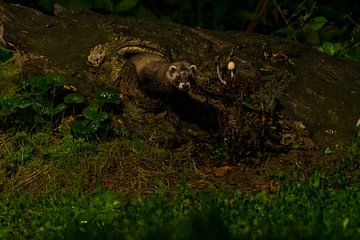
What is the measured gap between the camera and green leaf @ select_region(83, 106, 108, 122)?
7978mm

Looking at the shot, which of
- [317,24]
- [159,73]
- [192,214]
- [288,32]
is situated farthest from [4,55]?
[317,24]

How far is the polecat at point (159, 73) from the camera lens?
26.5 ft

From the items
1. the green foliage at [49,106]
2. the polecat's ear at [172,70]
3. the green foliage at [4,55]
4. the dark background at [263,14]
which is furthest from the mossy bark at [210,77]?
the dark background at [263,14]

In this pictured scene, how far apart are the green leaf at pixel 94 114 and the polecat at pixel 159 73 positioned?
1.68 ft

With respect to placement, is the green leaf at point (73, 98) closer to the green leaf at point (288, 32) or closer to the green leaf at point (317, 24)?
the green leaf at point (288, 32)

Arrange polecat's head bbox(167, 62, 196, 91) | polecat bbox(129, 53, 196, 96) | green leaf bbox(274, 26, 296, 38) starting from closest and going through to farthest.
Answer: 1. polecat's head bbox(167, 62, 196, 91)
2. polecat bbox(129, 53, 196, 96)
3. green leaf bbox(274, 26, 296, 38)

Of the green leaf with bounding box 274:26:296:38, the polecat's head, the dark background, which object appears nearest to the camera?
the polecat's head

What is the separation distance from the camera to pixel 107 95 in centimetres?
805

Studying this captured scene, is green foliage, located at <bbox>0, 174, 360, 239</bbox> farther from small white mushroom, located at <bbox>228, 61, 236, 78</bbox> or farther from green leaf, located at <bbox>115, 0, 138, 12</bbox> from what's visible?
green leaf, located at <bbox>115, 0, 138, 12</bbox>

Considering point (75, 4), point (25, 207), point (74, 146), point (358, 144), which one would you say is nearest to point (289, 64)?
point (358, 144)

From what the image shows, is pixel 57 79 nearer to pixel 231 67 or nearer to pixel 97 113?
pixel 97 113

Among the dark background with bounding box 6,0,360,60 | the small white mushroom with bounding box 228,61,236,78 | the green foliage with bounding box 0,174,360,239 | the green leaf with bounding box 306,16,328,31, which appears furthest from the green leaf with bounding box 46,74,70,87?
the green leaf with bounding box 306,16,328,31

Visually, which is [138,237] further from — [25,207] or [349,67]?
[349,67]

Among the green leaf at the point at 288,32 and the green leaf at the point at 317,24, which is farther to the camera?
the green leaf at the point at 317,24
